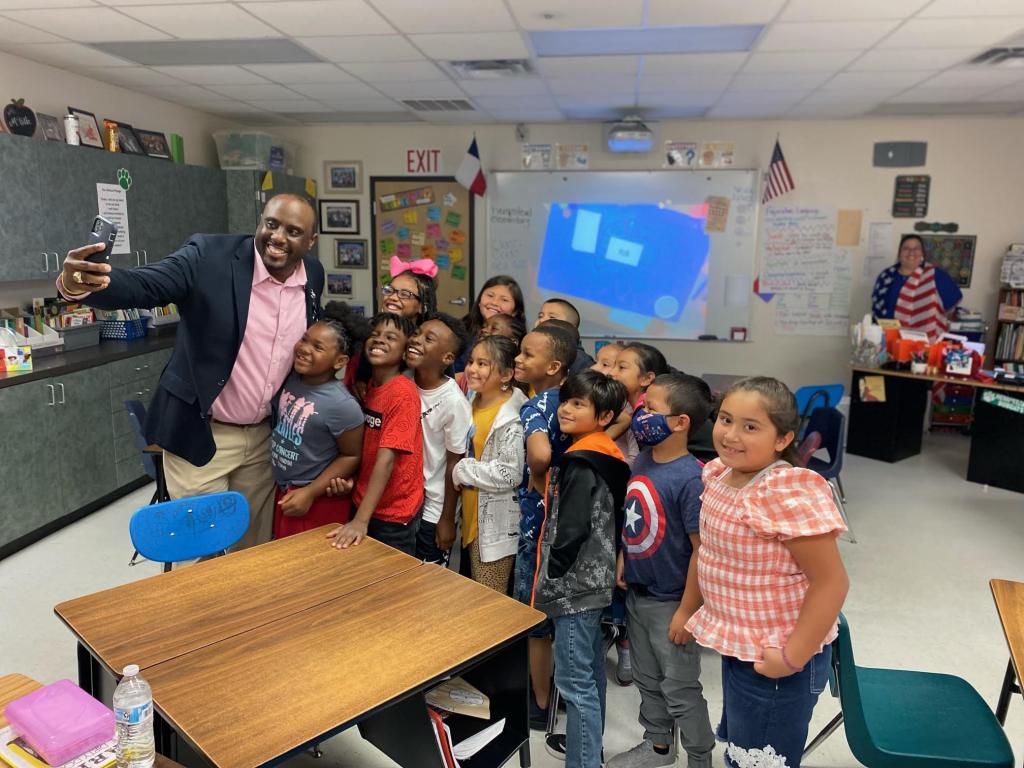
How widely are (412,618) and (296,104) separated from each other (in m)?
5.11

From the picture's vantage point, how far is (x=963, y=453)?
5793 millimetres

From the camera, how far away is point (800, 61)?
418cm

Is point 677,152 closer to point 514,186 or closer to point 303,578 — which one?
point 514,186

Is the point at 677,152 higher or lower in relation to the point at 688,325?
higher

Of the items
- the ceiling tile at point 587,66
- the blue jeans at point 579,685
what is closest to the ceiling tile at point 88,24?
the ceiling tile at point 587,66

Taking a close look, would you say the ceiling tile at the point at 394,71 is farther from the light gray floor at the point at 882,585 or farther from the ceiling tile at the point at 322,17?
the light gray floor at the point at 882,585

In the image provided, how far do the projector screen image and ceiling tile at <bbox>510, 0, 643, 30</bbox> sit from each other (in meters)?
2.89

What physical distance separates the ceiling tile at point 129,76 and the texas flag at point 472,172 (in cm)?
232

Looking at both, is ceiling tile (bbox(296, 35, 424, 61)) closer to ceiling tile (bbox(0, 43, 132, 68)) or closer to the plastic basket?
ceiling tile (bbox(0, 43, 132, 68))

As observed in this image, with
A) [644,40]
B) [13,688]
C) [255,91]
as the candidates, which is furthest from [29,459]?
[644,40]

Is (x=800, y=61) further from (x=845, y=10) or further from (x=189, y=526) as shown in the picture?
(x=189, y=526)

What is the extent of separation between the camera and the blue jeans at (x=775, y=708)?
1529mm

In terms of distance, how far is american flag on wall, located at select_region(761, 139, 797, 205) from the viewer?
6.12m

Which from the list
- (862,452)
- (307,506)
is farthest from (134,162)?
(862,452)
